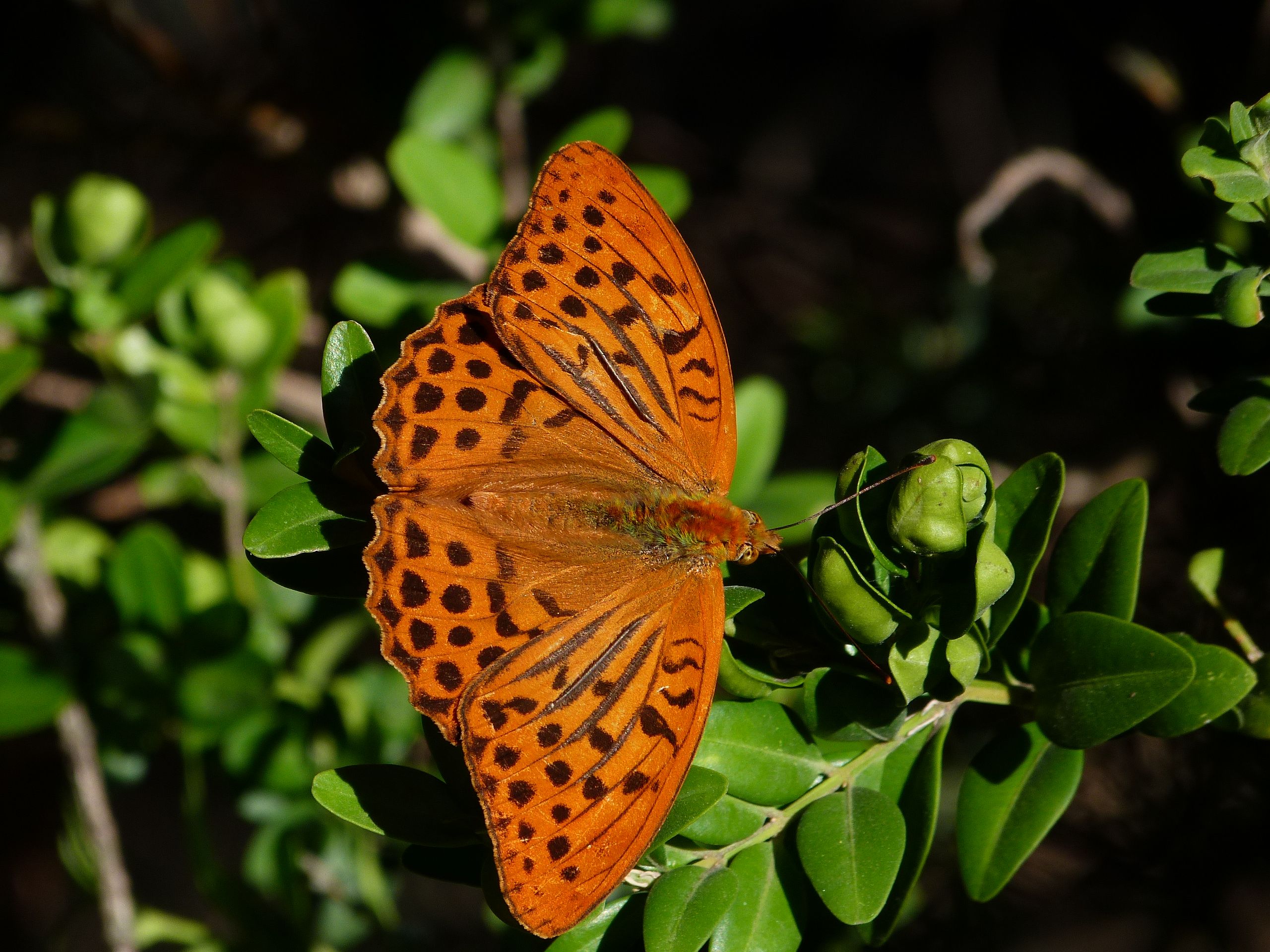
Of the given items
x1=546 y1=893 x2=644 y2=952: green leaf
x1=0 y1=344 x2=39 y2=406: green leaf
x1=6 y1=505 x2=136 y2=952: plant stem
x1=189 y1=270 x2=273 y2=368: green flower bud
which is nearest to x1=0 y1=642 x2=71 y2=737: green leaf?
x1=6 y1=505 x2=136 y2=952: plant stem

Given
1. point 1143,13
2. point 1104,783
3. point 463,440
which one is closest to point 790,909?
point 463,440

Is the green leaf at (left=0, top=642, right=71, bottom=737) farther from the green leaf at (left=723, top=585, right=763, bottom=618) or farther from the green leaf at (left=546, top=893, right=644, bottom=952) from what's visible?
the green leaf at (left=723, top=585, right=763, bottom=618)

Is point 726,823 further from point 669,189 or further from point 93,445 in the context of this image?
point 93,445

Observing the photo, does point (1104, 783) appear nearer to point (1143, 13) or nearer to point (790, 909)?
point (790, 909)

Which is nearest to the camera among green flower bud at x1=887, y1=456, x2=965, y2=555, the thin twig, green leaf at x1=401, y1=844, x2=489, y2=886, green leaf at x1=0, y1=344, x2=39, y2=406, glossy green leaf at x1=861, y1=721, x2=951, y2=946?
green flower bud at x1=887, y1=456, x2=965, y2=555

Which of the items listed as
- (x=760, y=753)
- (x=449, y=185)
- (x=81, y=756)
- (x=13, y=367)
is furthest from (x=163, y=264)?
(x=760, y=753)

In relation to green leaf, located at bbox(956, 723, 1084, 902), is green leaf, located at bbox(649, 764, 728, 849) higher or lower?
higher

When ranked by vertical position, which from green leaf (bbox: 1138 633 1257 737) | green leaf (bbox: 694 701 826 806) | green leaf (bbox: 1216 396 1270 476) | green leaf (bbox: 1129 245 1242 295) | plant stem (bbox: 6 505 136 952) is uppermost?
green leaf (bbox: 1129 245 1242 295)
